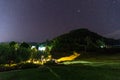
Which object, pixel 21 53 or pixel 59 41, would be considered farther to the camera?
pixel 59 41

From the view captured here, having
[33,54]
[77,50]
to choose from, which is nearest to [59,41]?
[77,50]

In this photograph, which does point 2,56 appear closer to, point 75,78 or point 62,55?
point 75,78

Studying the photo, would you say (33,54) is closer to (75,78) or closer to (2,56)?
(2,56)

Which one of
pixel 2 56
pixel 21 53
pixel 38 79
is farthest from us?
pixel 21 53

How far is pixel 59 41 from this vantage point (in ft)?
358

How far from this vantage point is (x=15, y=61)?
4366 cm

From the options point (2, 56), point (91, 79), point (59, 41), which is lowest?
point (91, 79)

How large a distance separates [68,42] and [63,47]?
25.8 ft

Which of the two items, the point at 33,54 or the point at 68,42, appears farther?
the point at 68,42

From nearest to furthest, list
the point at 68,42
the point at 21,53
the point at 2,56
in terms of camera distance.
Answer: the point at 2,56
the point at 21,53
the point at 68,42

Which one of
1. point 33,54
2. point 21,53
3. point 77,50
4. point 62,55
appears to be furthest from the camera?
point 77,50

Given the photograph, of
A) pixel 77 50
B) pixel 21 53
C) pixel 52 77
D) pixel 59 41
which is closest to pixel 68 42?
pixel 59 41

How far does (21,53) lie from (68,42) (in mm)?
61585

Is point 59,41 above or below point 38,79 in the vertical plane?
above
